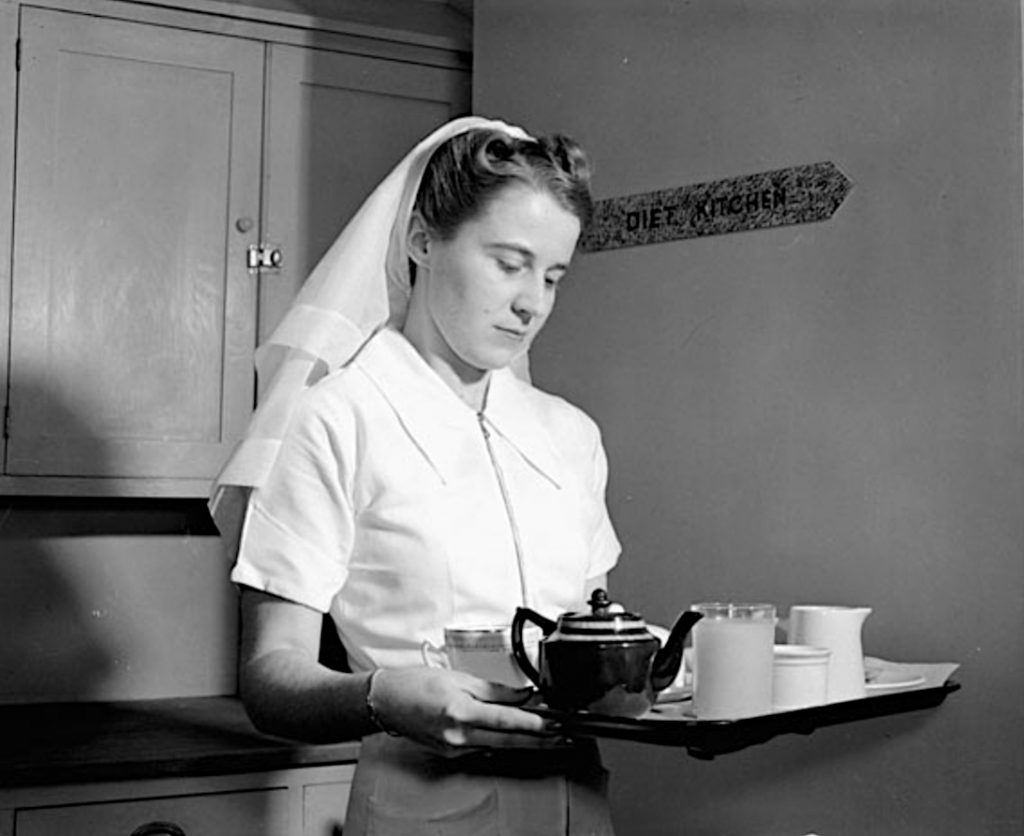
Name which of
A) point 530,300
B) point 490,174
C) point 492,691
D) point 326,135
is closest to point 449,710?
point 492,691

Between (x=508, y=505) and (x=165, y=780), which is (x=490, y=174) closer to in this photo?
(x=508, y=505)

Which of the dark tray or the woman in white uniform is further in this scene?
the woman in white uniform

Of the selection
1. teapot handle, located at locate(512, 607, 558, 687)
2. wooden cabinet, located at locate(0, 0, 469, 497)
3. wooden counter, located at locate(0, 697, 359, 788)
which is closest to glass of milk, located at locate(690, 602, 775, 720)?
teapot handle, located at locate(512, 607, 558, 687)

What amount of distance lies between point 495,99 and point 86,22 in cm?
80

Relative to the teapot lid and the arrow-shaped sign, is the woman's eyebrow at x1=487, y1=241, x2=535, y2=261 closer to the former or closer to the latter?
the teapot lid

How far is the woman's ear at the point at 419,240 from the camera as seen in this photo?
1.71m

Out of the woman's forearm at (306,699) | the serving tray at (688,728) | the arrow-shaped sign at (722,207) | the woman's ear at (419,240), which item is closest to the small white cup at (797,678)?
the serving tray at (688,728)

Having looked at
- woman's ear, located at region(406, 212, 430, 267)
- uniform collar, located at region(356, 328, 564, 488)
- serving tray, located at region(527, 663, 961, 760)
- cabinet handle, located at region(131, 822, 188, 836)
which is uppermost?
woman's ear, located at region(406, 212, 430, 267)

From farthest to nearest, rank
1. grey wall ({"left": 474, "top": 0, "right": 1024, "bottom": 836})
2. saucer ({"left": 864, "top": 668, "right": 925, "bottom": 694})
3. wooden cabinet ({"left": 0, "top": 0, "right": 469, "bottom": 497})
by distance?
1. wooden cabinet ({"left": 0, "top": 0, "right": 469, "bottom": 497})
2. grey wall ({"left": 474, "top": 0, "right": 1024, "bottom": 836})
3. saucer ({"left": 864, "top": 668, "right": 925, "bottom": 694})

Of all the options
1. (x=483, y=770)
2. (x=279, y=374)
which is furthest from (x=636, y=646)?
(x=279, y=374)

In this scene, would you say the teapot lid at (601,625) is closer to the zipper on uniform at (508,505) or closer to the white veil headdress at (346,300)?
the zipper on uniform at (508,505)

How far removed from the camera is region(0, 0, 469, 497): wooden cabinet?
9.45ft

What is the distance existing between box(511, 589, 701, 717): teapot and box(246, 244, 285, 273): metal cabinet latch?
1.72 metres

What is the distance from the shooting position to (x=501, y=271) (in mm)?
1642
